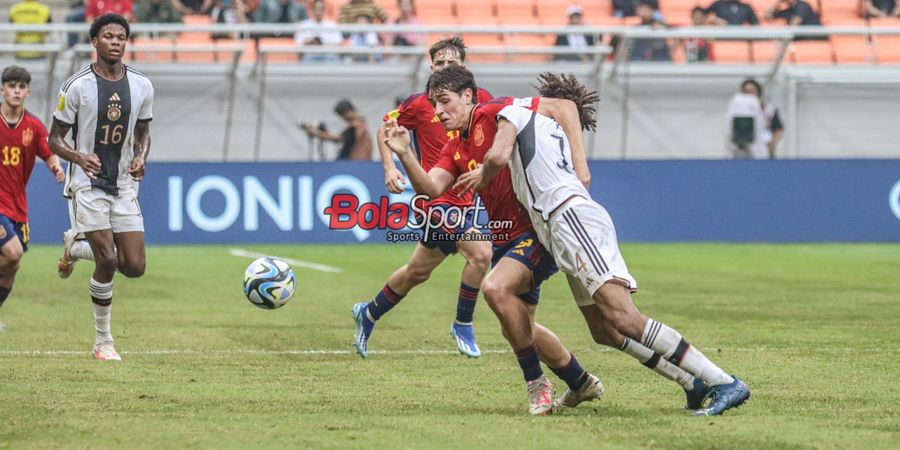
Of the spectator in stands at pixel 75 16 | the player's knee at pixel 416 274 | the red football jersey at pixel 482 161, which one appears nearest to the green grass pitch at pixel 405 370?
the player's knee at pixel 416 274

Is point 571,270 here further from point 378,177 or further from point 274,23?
point 274,23

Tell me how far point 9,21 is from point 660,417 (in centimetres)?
2103

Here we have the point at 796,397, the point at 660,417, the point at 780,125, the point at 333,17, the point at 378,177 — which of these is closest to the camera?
the point at 660,417

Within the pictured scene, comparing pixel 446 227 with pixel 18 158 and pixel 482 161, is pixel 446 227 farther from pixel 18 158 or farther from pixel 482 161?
pixel 18 158

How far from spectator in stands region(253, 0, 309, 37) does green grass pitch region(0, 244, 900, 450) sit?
886cm

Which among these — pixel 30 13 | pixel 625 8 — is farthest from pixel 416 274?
pixel 625 8

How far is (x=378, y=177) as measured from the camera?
22562 mm

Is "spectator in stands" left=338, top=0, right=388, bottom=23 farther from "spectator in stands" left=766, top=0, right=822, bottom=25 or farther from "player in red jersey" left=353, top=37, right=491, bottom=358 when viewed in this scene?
"player in red jersey" left=353, top=37, right=491, bottom=358

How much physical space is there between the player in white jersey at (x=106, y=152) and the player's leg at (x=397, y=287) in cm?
167

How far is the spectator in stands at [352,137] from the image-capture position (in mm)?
23344

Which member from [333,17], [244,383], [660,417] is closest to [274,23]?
[333,17]

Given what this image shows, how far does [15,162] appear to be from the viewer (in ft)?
39.5

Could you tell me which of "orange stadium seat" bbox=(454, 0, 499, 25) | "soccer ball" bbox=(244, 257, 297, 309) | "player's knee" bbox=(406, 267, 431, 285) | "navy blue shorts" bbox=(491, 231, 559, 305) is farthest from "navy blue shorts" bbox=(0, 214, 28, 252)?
"orange stadium seat" bbox=(454, 0, 499, 25)

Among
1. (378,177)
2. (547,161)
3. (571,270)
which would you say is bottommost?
(378,177)
